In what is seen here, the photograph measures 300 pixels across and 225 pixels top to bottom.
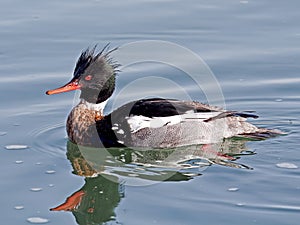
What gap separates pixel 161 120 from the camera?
354 inches

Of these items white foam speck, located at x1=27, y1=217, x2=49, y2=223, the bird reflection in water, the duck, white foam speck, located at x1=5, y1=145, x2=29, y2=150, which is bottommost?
white foam speck, located at x1=27, y1=217, x2=49, y2=223

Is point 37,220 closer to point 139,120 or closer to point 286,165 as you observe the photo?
point 139,120

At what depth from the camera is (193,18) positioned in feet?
39.9

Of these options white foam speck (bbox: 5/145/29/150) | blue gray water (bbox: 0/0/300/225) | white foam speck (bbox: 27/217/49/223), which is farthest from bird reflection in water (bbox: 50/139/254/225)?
white foam speck (bbox: 5/145/29/150)

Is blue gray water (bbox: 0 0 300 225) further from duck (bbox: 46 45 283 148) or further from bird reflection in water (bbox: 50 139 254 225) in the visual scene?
duck (bbox: 46 45 283 148)

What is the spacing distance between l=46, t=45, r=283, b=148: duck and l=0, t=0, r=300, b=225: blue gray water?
296 mm

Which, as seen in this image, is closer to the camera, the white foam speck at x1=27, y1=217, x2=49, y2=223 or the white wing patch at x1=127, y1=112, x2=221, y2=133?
the white foam speck at x1=27, y1=217, x2=49, y2=223

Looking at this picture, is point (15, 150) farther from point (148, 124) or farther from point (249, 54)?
point (249, 54)

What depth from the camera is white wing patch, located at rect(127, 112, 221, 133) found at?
29.3ft

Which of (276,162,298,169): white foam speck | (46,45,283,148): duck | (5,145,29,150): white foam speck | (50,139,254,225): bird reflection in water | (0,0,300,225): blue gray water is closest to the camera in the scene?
(0,0,300,225): blue gray water

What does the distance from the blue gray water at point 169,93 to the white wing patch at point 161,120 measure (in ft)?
2.05

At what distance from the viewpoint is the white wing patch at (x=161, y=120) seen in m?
8.94

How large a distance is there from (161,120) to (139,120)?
0.82ft

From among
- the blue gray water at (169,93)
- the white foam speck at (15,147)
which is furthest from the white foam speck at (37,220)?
the white foam speck at (15,147)
